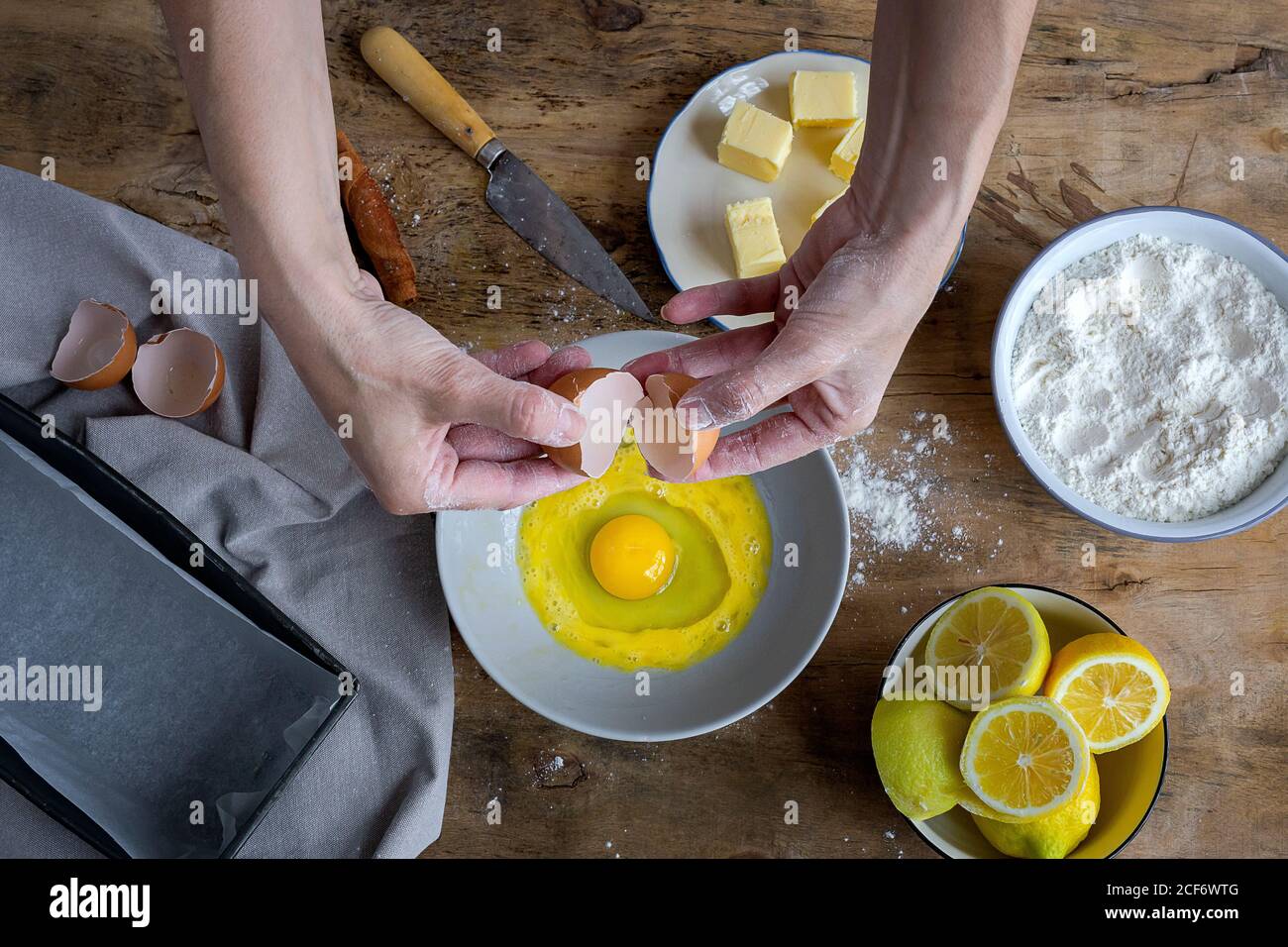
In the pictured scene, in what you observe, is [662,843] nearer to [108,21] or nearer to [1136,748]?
[1136,748]

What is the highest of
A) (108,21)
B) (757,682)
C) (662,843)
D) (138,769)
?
(108,21)

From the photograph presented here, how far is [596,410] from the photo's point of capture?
148 centimetres

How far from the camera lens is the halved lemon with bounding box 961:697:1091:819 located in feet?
4.76

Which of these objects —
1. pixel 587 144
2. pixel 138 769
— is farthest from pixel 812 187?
pixel 138 769

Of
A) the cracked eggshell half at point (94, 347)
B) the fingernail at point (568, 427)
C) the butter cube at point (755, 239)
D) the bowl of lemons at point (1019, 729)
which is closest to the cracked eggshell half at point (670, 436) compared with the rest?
the fingernail at point (568, 427)

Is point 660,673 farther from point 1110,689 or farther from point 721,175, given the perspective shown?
point 721,175

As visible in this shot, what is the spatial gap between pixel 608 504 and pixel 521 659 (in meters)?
0.33

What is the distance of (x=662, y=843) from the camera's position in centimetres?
170

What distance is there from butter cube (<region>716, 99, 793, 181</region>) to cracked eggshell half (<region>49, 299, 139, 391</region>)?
1134 millimetres

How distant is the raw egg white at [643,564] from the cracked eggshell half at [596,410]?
0.26 meters

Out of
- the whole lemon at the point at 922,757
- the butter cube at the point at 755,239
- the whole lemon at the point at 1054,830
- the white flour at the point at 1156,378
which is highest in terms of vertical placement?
the butter cube at the point at 755,239

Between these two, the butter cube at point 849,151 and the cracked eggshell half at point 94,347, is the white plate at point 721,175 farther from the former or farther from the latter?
the cracked eggshell half at point 94,347

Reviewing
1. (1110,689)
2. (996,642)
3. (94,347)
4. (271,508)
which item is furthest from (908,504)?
(94,347)

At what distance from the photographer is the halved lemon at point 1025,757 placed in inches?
57.1
